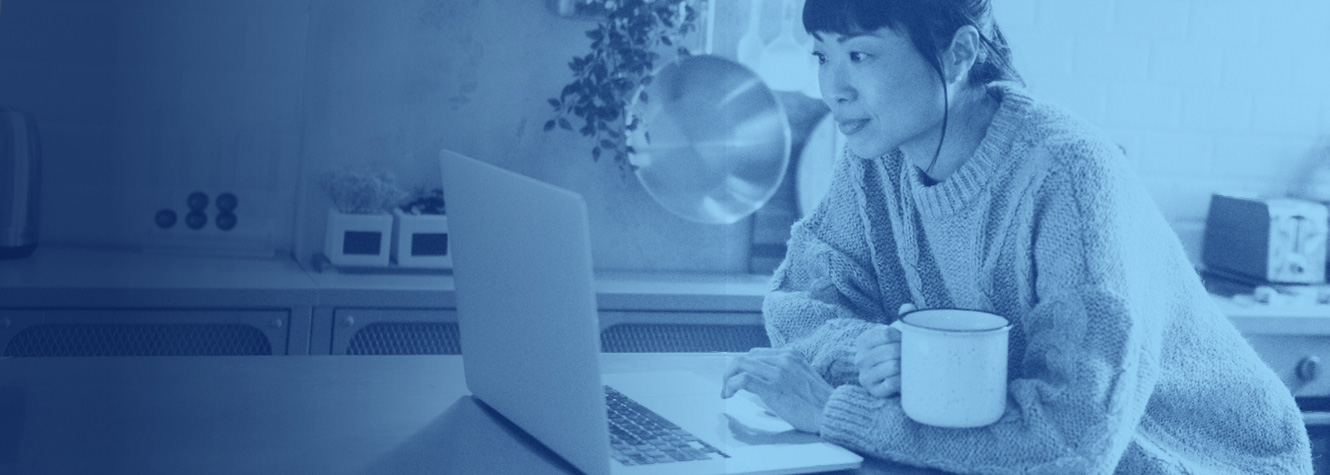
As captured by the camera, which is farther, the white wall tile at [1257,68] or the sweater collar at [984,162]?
the white wall tile at [1257,68]

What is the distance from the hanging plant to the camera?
101 inches

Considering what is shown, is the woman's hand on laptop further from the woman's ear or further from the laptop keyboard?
the woman's ear

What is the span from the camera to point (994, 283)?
4.39 feet

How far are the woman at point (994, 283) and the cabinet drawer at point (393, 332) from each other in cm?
89

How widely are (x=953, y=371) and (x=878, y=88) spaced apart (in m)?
0.40

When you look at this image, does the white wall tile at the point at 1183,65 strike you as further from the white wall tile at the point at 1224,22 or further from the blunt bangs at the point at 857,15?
the blunt bangs at the point at 857,15

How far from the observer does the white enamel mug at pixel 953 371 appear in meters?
1.08

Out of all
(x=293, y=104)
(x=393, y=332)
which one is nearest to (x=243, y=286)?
(x=393, y=332)

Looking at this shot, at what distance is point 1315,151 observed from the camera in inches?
125

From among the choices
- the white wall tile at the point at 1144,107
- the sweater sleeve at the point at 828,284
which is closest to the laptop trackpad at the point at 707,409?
the sweater sleeve at the point at 828,284

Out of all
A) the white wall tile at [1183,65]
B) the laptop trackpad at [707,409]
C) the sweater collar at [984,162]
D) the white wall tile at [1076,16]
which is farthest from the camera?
the white wall tile at [1183,65]

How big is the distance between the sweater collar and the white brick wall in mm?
1603

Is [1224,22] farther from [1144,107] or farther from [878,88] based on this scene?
[878,88]

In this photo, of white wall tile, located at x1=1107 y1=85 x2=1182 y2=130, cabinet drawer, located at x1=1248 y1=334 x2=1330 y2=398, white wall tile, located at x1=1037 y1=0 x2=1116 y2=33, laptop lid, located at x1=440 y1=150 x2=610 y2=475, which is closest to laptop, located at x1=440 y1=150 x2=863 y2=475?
laptop lid, located at x1=440 y1=150 x2=610 y2=475
